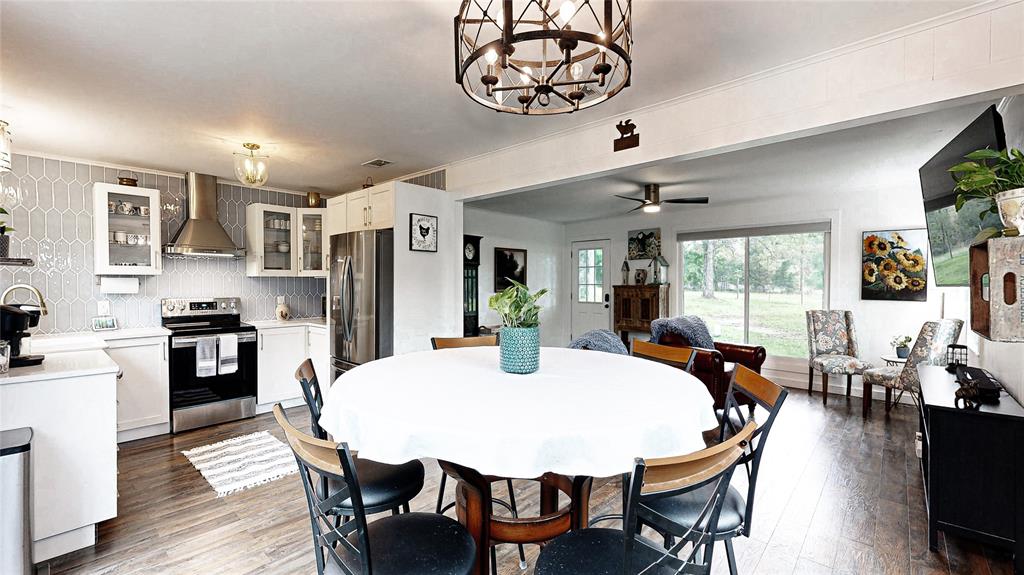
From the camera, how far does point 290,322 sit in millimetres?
4891

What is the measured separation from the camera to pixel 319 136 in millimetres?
3410

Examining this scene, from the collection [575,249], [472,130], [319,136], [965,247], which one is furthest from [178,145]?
[575,249]

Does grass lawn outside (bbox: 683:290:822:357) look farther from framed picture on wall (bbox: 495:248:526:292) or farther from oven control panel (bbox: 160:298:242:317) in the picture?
oven control panel (bbox: 160:298:242:317)

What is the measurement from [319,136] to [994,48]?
12.2 ft

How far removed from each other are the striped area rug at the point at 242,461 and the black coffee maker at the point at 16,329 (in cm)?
121

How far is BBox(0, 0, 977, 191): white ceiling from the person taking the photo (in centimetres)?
186

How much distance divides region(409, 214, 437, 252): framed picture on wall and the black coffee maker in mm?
2356

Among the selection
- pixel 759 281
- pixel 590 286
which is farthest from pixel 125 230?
pixel 759 281

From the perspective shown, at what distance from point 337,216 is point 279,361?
1.58 m


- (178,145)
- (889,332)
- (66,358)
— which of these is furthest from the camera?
(889,332)

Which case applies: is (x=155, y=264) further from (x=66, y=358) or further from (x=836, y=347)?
(x=836, y=347)

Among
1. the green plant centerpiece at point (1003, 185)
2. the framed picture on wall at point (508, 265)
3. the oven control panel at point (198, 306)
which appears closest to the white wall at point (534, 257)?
the framed picture on wall at point (508, 265)

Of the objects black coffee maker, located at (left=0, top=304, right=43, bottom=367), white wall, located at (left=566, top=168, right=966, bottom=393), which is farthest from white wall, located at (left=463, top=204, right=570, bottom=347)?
black coffee maker, located at (left=0, top=304, right=43, bottom=367)

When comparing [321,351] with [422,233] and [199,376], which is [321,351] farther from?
[422,233]
